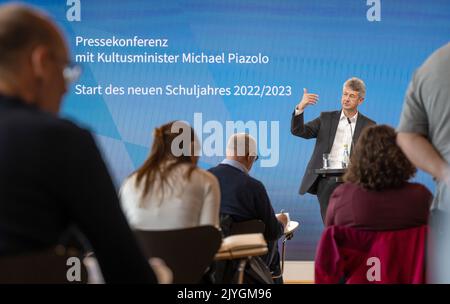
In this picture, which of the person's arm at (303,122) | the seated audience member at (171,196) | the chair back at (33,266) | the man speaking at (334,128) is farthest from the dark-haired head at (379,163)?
the person's arm at (303,122)

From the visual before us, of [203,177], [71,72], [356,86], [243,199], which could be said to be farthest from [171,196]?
[356,86]

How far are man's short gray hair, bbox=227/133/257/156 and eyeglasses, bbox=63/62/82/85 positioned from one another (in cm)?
281

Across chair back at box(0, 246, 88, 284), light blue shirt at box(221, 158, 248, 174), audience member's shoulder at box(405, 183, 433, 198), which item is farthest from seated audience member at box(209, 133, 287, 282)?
chair back at box(0, 246, 88, 284)

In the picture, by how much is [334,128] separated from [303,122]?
28cm

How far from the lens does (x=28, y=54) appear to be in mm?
1205

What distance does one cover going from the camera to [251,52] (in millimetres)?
7230

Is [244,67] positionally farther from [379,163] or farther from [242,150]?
[379,163]

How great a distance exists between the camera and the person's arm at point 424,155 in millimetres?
2271

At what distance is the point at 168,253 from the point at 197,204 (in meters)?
0.34

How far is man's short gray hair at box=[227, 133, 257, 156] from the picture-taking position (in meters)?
4.13

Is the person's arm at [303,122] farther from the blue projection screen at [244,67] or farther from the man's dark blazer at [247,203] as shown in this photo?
the man's dark blazer at [247,203]

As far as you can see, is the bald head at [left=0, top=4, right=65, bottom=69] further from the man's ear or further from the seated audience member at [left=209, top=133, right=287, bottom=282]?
the seated audience member at [left=209, top=133, right=287, bottom=282]
